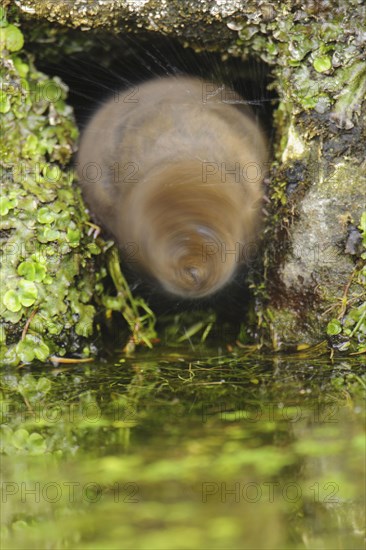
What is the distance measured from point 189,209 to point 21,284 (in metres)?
0.81

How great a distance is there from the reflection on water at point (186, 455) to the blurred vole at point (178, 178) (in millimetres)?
492

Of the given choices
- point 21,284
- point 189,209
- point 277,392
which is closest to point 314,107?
point 189,209

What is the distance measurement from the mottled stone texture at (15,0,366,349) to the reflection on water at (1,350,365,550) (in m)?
0.35

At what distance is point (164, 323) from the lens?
3.85 m

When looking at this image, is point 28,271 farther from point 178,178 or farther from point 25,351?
point 178,178

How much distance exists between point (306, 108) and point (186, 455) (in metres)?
1.67

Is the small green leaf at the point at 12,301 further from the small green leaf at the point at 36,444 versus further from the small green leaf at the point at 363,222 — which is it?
the small green leaf at the point at 363,222

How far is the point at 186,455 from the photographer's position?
243 centimetres

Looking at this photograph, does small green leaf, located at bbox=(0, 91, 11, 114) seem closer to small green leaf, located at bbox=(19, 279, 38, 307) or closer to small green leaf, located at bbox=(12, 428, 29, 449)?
small green leaf, located at bbox=(19, 279, 38, 307)

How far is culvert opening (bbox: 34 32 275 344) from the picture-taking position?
3.62 metres

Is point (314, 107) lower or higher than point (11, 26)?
lower

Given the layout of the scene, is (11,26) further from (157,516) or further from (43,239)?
(157,516)

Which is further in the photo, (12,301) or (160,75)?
(160,75)

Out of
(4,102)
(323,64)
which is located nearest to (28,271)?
(4,102)
